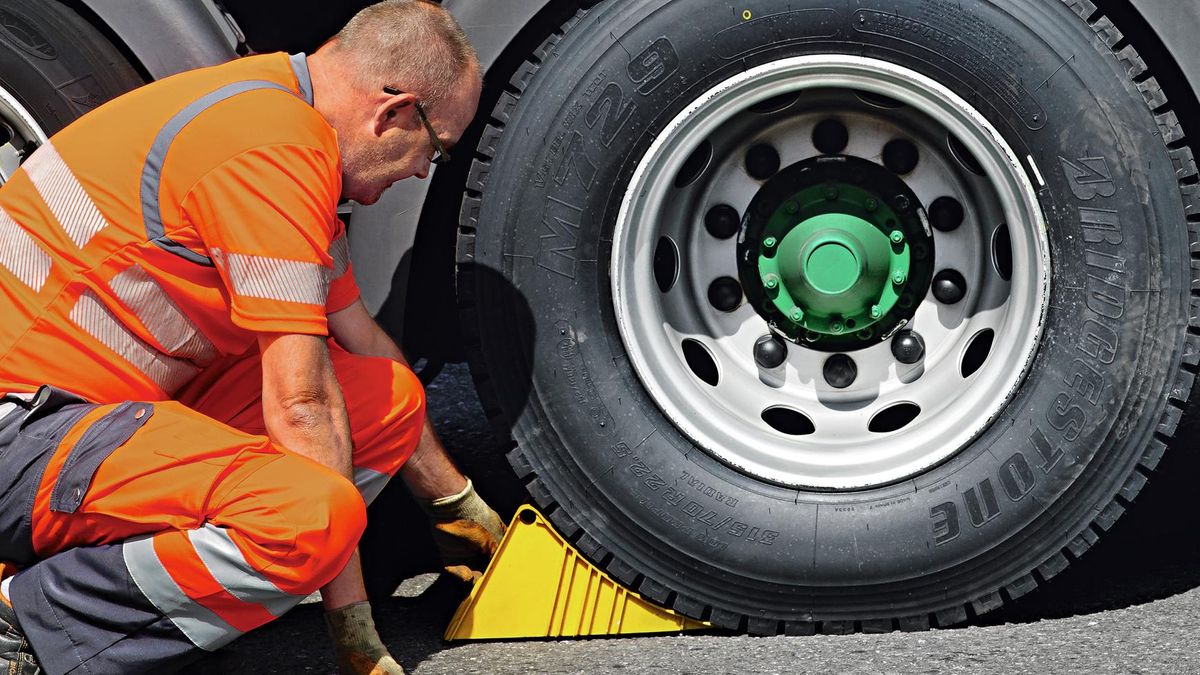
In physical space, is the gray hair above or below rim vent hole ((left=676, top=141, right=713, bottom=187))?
above

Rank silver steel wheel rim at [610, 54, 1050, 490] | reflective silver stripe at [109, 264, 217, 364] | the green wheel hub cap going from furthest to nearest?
the green wheel hub cap
silver steel wheel rim at [610, 54, 1050, 490]
reflective silver stripe at [109, 264, 217, 364]

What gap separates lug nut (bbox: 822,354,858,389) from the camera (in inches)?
108

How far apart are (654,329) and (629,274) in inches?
4.6

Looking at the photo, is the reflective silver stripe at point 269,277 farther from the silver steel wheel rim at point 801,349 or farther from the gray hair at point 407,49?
the silver steel wheel rim at point 801,349

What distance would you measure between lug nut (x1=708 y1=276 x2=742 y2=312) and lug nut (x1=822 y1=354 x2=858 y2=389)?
215 millimetres

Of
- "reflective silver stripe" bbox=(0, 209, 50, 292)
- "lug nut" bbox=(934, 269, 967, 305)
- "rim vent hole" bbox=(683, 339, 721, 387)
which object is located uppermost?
"reflective silver stripe" bbox=(0, 209, 50, 292)

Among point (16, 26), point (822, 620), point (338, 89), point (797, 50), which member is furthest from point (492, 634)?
point (16, 26)

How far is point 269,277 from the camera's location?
212 centimetres

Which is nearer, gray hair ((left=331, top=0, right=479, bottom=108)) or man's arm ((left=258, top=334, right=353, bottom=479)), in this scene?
man's arm ((left=258, top=334, right=353, bottom=479))

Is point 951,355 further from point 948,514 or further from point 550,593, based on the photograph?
point 550,593

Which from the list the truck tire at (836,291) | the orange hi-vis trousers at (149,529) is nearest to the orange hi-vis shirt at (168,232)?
the orange hi-vis trousers at (149,529)

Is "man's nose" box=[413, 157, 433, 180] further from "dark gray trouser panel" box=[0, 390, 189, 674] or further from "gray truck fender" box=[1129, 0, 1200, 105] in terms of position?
"gray truck fender" box=[1129, 0, 1200, 105]

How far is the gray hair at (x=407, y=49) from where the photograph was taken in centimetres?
230

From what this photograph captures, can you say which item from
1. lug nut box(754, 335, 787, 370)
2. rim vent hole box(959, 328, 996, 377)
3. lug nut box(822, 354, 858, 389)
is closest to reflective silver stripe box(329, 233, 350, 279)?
lug nut box(754, 335, 787, 370)
